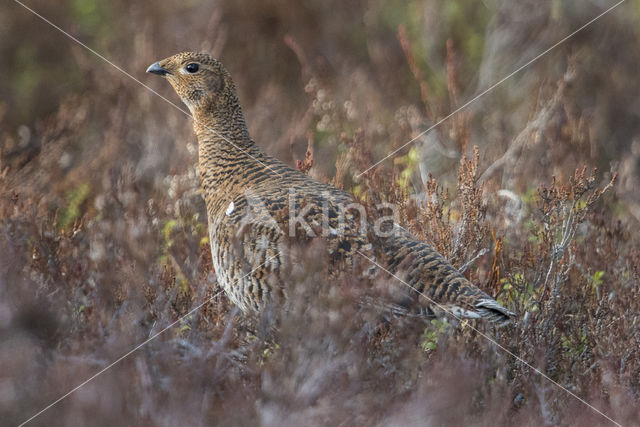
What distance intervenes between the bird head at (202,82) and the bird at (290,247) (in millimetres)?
543

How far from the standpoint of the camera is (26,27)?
8219 mm

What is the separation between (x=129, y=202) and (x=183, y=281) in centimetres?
55

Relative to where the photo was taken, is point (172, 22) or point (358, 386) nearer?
point (358, 386)

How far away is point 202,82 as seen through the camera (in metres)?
4.13

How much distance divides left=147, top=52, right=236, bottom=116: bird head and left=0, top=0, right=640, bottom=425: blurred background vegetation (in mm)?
658

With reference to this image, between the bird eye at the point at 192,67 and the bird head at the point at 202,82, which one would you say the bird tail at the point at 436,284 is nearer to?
the bird head at the point at 202,82

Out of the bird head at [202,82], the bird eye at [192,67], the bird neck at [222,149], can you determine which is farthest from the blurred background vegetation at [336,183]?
the bird eye at [192,67]

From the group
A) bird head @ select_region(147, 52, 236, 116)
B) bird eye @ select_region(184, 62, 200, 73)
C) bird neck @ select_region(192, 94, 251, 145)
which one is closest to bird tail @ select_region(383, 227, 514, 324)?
bird neck @ select_region(192, 94, 251, 145)

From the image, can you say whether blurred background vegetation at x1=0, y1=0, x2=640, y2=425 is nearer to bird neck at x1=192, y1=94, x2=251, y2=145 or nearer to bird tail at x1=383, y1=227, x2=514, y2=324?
bird tail at x1=383, y1=227, x2=514, y2=324

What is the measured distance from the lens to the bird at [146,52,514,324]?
2.98 metres

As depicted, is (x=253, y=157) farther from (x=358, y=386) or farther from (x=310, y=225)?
(x=358, y=386)

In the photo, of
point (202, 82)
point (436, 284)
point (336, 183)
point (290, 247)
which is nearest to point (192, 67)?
point (202, 82)

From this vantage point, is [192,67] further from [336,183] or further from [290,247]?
[290,247]

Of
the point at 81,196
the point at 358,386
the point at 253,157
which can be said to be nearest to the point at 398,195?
the point at 253,157
